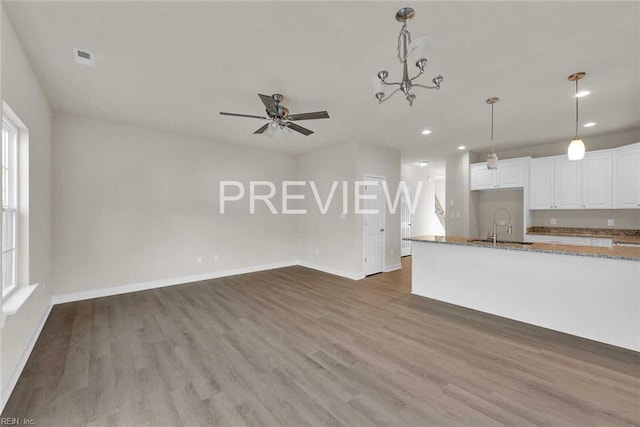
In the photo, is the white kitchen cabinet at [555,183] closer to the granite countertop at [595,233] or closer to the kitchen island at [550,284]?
the granite countertop at [595,233]

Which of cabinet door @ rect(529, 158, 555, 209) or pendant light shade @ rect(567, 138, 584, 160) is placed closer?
pendant light shade @ rect(567, 138, 584, 160)

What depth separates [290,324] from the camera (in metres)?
3.28

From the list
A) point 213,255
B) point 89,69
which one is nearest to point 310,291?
point 213,255

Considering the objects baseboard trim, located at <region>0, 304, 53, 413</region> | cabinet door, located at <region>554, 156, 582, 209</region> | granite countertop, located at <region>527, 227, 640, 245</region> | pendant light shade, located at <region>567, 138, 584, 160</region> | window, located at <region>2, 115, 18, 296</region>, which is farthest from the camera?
cabinet door, located at <region>554, 156, 582, 209</region>

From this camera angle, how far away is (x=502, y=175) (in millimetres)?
5766

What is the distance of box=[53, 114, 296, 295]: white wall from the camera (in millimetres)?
4055

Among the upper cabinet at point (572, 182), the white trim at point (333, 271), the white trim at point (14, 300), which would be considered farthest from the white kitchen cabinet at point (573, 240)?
the white trim at point (14, 300)

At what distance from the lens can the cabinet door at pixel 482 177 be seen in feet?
19.4

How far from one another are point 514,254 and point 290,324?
9.51 feet

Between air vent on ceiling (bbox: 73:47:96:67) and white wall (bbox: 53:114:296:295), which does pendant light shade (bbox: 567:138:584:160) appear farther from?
white wall (bbox: 53:114:296:295)

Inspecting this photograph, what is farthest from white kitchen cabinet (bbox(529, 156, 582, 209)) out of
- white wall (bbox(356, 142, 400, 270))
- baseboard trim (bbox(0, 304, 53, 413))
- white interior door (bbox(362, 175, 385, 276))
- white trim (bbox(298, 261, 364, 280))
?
baseboard trim (bbox(0, 304, 53, 413))

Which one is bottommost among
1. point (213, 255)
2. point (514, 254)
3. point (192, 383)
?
point (192, 383)

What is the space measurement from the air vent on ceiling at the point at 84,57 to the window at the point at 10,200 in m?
0.81

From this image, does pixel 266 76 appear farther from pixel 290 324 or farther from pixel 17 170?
pixel 290 324
